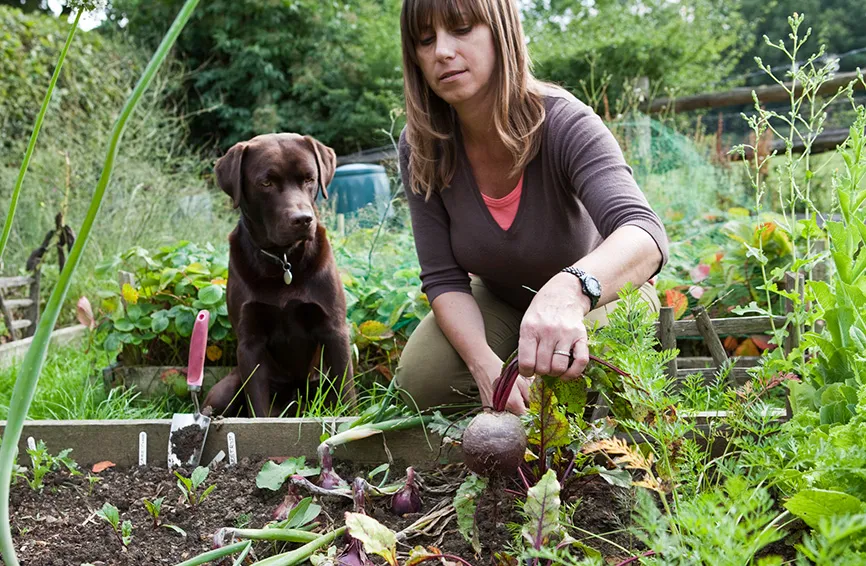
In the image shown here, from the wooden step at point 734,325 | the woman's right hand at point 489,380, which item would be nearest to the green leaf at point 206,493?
the woman's right hand at point 489,380

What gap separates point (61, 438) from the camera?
191 cm

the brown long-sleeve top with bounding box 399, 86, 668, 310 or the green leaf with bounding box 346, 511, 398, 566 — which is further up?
the brown long-sleeve top with bounding box 399, 86, 668, 310

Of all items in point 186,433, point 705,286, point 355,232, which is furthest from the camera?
point 355,232

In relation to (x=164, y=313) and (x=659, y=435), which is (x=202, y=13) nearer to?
(x=164, y=313)

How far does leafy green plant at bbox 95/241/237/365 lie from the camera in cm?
307

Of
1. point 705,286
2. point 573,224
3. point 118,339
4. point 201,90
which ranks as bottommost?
point 118,339

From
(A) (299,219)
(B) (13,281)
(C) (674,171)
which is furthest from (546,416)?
(C) (674,171)

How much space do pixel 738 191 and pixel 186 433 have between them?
6.05 metres

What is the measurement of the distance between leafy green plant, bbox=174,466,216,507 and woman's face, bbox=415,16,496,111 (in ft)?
3.73

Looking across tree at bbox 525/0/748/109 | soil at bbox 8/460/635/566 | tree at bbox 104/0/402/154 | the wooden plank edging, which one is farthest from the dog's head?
tree at bbox 104/0/402/154

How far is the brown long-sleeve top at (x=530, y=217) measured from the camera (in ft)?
6.24

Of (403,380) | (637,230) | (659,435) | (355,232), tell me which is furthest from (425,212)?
(355,232)

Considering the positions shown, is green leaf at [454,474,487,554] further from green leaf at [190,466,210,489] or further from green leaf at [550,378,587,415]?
green leaf at [190,466,210,489]

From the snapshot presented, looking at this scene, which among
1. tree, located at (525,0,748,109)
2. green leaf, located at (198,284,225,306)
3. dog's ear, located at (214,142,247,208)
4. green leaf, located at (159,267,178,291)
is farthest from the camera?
tree, located at (525,0,748,109)
